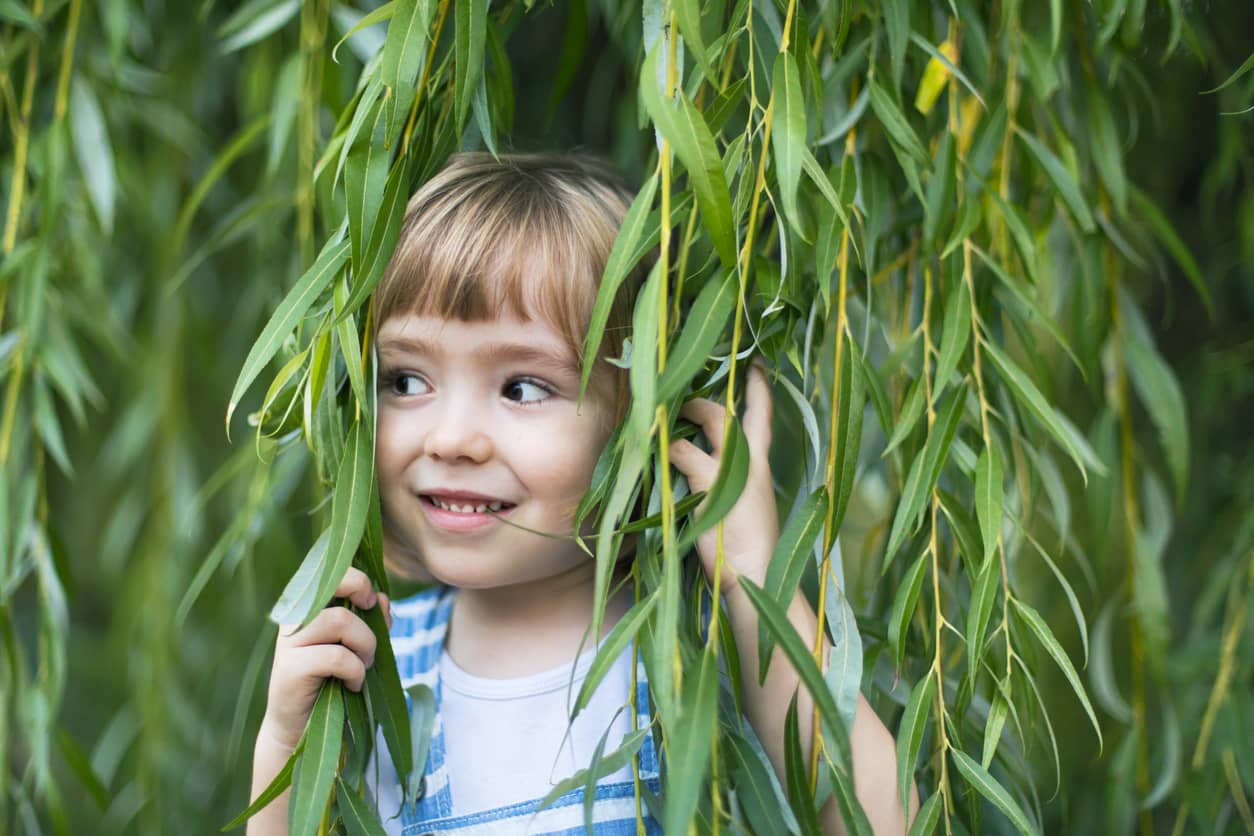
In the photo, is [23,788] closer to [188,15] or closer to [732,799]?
[732,799]

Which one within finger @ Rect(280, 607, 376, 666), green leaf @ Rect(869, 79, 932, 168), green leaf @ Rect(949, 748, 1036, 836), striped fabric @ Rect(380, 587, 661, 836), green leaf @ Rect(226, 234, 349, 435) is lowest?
striped fabric @ Rect(380, 587, 661, 836)

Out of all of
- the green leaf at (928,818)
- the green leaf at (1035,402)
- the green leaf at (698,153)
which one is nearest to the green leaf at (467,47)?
the green leaf at (698,153)

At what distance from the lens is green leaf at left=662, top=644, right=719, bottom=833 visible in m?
0.50

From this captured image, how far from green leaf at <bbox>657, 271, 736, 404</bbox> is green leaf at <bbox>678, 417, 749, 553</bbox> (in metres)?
0.03

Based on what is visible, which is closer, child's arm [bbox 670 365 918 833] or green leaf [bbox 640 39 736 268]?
green leaf [bbox 640 39 736 268]

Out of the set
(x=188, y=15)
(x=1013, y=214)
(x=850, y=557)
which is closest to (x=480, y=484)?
(x=1013, y=214)

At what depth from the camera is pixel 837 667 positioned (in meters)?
0.64

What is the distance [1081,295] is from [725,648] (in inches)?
19.1

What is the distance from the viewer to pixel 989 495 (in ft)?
2.23

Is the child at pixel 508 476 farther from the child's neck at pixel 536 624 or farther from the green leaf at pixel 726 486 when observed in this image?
the green leaf at pixel 726 486

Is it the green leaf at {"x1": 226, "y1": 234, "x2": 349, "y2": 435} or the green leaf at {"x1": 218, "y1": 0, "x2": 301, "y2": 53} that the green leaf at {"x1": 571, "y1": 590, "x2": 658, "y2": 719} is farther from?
the green leaf at {"x1": 218, "y1": 0, "x2": 301, "y2": 53}

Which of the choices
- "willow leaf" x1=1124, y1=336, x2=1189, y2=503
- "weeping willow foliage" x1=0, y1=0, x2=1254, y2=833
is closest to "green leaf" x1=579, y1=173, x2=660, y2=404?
"weeping willow foliage" x1=0, y1=0, x2=1254, y2=833

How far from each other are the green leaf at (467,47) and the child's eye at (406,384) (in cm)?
20

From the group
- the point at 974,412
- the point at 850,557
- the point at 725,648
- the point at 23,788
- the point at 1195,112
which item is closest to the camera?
the point at 725,648
